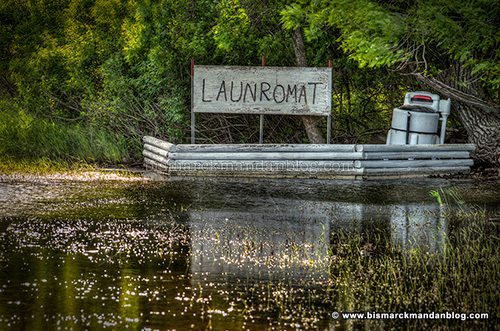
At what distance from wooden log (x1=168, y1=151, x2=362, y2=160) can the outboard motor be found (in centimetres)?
169

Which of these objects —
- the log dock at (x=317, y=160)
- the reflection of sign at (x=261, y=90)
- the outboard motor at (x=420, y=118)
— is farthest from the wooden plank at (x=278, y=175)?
the reflection of sign at (x=261, y=90)

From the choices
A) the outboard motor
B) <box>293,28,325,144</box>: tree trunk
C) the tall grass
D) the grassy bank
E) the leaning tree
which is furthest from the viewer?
<box>293,28,325,144</box>: tree trunk

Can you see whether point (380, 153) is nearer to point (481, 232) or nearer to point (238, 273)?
point (481, 232)

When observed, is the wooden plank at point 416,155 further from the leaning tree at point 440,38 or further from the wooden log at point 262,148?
the leaning tree at point 440,38

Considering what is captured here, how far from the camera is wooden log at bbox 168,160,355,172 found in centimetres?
1861

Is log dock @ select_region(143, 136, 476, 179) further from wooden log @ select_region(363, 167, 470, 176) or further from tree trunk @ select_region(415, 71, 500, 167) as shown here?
tree trunk @ select_region(415, 71, 500, 167)

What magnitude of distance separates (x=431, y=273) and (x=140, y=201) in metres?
6.44

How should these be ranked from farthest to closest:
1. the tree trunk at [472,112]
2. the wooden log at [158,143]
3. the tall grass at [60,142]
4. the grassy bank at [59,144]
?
the tall grass at [60,142] < the grassy bank at [59,144] < the tree trunk at [472,112] < the wooden log at [158,143]

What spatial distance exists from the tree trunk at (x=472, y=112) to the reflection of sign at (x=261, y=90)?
Answer: 87.6 inches

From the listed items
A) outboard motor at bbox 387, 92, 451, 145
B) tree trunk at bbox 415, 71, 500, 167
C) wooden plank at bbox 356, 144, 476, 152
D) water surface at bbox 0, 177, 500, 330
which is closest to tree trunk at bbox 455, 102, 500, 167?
tree trunk at bbox 415, 71, 500, 167

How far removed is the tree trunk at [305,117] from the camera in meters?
21.6

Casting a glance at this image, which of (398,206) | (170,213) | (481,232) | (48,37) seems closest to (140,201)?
(170,213)

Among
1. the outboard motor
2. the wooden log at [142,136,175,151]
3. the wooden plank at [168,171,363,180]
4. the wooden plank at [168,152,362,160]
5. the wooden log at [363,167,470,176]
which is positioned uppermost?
the outboard motor

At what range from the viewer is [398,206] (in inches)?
571
